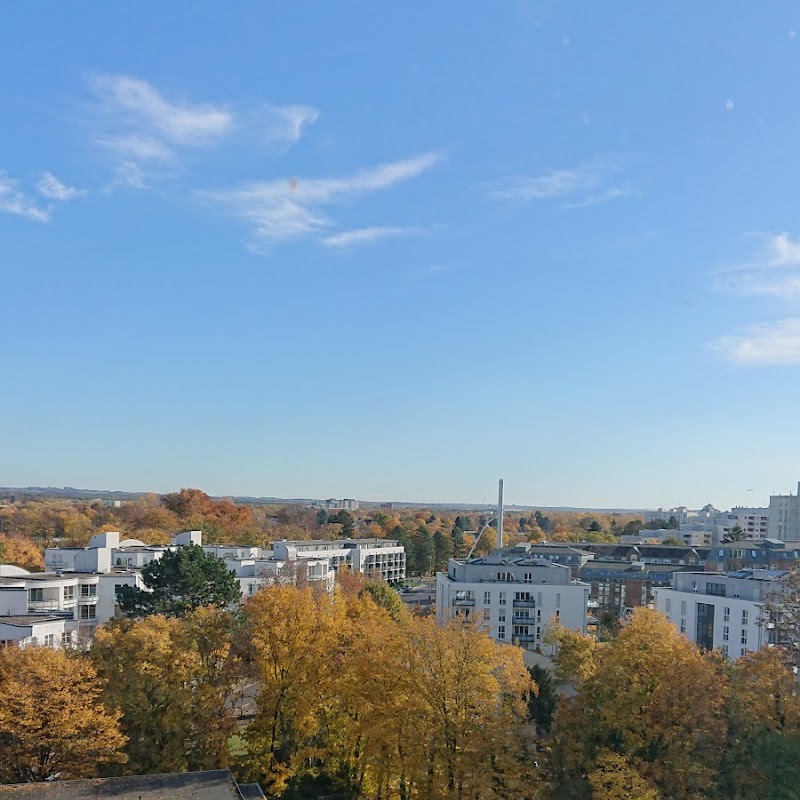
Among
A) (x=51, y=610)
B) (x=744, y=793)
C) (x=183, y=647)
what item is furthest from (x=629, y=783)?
(x=51, y=610)

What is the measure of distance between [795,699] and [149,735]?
1909 cm

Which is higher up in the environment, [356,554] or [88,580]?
[88,580]

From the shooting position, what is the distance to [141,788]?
64.1 feet

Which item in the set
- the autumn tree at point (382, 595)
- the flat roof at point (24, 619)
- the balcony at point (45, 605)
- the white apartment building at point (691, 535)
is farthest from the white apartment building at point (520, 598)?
the white apartment building at point (691, 535)

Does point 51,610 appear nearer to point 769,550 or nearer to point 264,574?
point 264,574

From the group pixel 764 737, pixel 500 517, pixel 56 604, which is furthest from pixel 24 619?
pixel 500 517

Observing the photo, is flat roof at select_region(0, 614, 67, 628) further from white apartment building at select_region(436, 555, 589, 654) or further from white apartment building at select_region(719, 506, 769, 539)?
white apartment building at select_region(719, 506, 769, 539)

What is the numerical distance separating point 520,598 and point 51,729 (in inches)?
1446

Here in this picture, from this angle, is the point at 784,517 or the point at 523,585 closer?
the point at 523,585

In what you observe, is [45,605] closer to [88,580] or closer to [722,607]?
[88,580]

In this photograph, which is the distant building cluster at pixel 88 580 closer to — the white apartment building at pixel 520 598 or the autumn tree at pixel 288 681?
the autumn tree at pixel 288 681

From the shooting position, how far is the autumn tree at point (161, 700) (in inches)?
882

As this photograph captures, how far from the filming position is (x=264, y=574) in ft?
173

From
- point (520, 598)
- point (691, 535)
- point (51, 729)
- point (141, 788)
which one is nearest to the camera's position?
point (141, 788)
